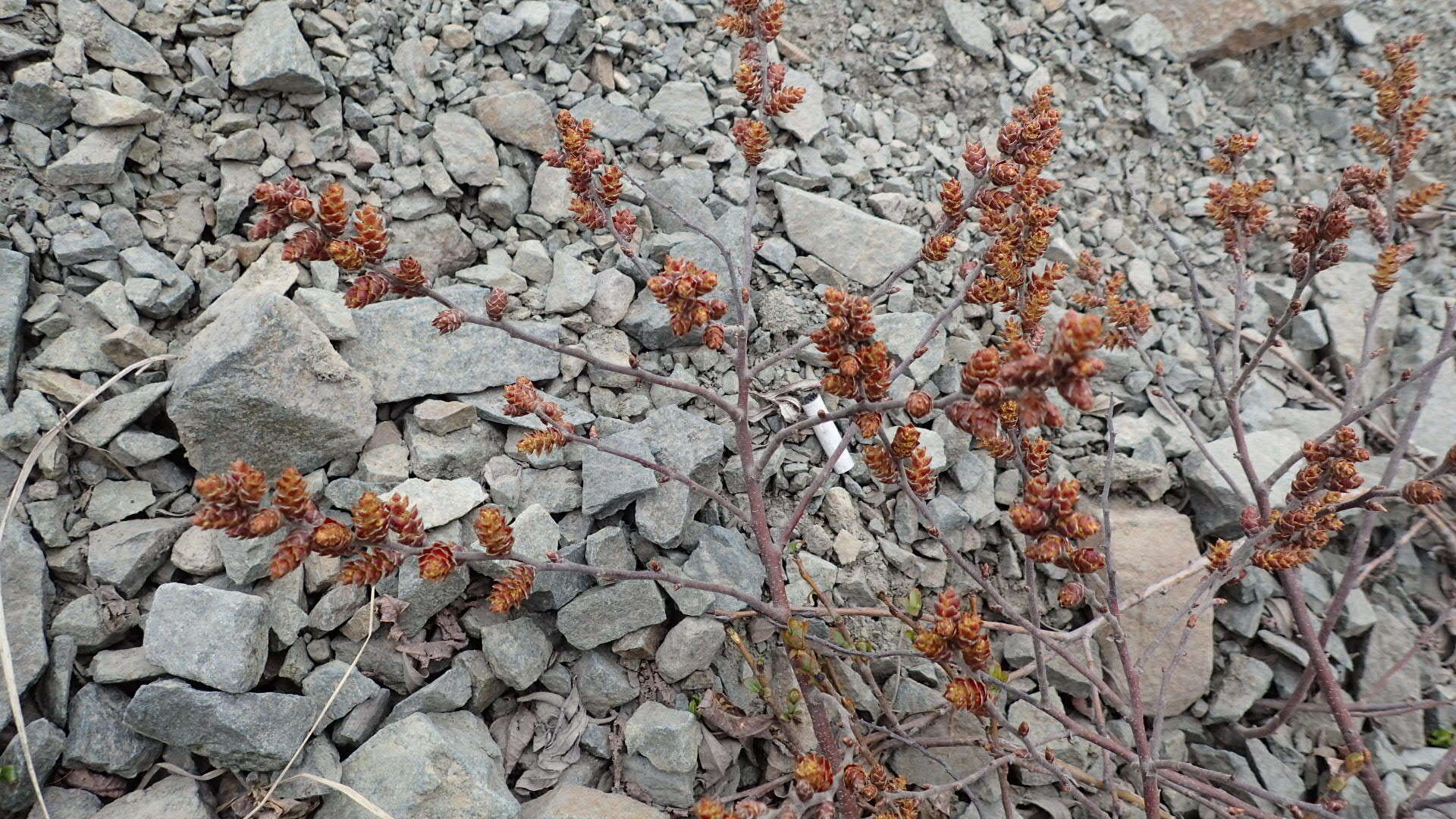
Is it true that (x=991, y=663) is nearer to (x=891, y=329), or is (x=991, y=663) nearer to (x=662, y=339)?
(x=891, y=329)

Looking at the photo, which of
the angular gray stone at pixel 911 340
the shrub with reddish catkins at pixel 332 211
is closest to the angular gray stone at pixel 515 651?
the shrub with reddish catkins at pixel 332 211

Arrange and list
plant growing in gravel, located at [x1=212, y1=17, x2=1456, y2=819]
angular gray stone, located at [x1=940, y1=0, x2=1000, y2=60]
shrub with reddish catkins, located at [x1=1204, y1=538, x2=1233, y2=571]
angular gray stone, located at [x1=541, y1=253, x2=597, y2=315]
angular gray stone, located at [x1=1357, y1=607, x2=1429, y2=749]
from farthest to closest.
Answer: angular gray stone, located at [x1=940, y1=0, x2=1000, y2=60]
angular gray stone, located at [x1=541, y1=253, x2=597, y2=315]
angular gray stone, located at [x1=1357, y1=607, x2=1429, y2=749]
shrub with reddish catkins, located at [x1=1204, y1=538, x2=1233, y2=571]
plant growing in gravel, located at [x1=212, y1=17, x2=1456, y2=819]

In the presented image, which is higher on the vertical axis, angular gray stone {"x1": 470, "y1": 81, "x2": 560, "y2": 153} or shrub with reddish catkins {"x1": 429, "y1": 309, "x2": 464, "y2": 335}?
shrub with reddish catkins {"x1": 429, "y1": 309, "x2": 464, "y2": 335}

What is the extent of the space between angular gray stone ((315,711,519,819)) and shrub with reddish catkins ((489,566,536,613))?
26.8 inches

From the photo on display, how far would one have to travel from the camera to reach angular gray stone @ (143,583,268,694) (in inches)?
93.5

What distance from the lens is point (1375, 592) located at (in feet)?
11.0

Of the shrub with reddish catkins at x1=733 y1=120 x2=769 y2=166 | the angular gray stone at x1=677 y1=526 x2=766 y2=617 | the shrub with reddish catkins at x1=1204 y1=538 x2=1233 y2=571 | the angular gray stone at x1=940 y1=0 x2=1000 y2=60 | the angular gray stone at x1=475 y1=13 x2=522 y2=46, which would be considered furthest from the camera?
the angular gray stone at x1=940 y1=0 x2=1000 y2=60

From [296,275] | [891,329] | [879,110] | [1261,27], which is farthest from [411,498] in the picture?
[1261,27]

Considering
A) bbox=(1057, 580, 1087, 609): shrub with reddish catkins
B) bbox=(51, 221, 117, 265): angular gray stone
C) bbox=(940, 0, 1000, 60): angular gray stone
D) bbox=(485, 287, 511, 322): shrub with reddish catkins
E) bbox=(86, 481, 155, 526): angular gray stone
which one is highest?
bbox=(940, 0, 1000, 60): angular gray stone

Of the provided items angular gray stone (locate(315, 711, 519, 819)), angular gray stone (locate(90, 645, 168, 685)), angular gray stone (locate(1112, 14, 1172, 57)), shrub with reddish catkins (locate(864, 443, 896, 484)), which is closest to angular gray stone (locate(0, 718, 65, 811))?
angular gray stone (locate(90, 645, 168, 685))

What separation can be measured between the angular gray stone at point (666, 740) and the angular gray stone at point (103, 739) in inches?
53.2

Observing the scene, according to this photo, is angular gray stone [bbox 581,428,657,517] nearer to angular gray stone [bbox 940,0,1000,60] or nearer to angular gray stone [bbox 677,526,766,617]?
angular gray stone [bbox 677,526,766,617]

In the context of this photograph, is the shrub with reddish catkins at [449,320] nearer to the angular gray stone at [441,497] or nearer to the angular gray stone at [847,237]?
the angular gray stone at [441,497]

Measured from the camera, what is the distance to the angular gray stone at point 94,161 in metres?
2.93
